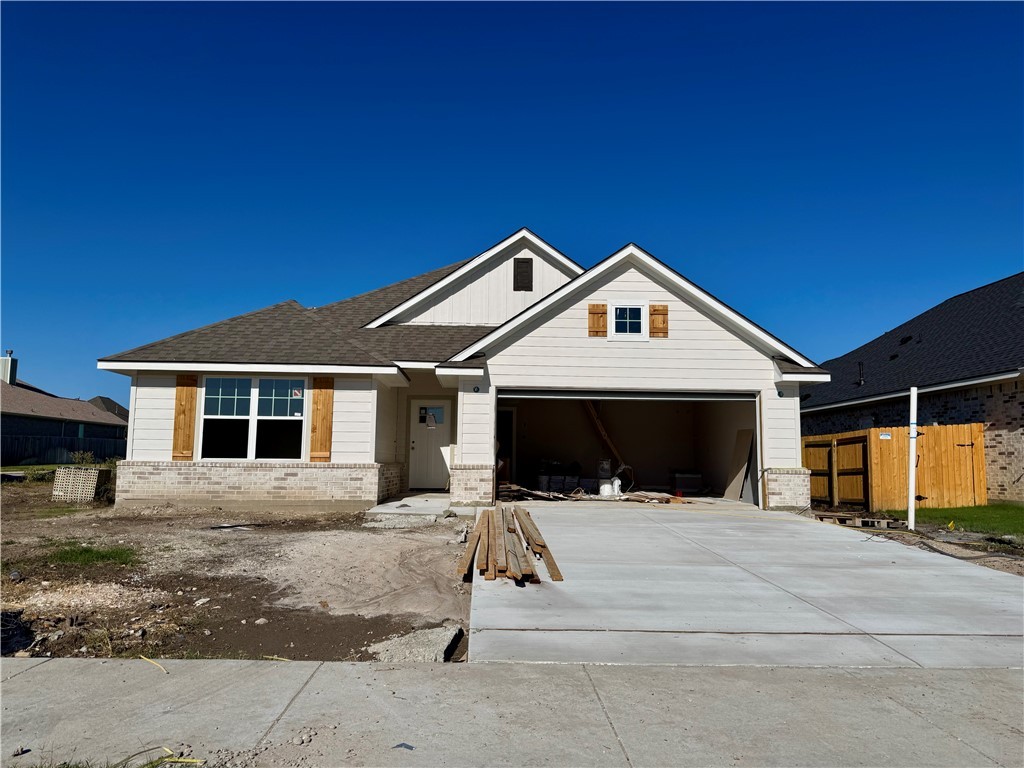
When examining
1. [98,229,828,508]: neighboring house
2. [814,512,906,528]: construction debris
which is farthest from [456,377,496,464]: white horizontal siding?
[814,512,906,528]: construction debris

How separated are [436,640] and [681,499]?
11.7m

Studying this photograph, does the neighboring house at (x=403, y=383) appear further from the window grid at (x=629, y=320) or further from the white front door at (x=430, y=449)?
the white front door at (x=430, y=449)

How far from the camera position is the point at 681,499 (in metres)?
15.9

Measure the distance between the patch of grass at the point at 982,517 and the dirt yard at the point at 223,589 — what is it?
32.5ft

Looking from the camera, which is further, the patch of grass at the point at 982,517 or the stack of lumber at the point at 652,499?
the stack of lumber at the point at 652,499

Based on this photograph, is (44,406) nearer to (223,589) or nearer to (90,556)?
(90,556)

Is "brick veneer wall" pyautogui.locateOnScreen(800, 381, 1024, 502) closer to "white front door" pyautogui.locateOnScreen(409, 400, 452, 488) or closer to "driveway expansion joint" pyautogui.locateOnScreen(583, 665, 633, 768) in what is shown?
"white front door" pyautogui.locateOnScreen(409, 400, 452, 488)

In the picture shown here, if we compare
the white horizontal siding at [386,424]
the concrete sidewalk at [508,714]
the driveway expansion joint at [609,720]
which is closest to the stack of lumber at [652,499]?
the white horizontal siding at [386,424]

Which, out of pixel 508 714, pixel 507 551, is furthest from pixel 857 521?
pixel 508 714

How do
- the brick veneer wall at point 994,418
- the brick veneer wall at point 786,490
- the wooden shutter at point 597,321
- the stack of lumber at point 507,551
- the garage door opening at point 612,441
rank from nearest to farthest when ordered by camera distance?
the stack of lumber at point 507,551 < the brick veneer wall at point 786,490 < the wooden shutter at point 597,321 < the brick veneer wall at point 994,418 < the garage door opening at point 612,441

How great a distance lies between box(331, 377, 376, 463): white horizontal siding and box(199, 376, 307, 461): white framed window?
73 centimetres

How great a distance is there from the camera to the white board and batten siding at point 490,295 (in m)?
18.7

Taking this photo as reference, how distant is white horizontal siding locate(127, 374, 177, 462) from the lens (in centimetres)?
1409

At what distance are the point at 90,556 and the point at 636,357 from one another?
1091 cm
